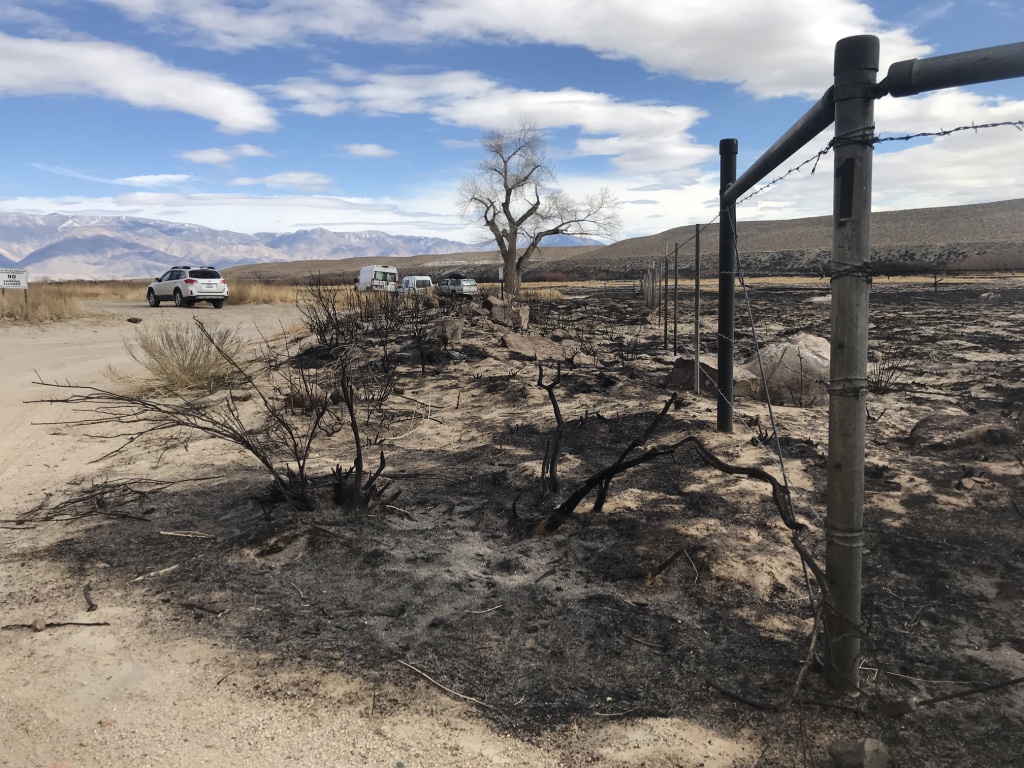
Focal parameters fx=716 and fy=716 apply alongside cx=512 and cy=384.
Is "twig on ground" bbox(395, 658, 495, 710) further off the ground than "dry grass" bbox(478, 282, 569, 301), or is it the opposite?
"dry grass" bbox(478, 282, 569, 301)

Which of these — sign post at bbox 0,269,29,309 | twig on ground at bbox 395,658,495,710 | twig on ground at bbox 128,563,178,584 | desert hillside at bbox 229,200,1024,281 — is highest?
desert hillside at bbox 229,200,1024,281

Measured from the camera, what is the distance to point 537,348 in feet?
Result: 36.4

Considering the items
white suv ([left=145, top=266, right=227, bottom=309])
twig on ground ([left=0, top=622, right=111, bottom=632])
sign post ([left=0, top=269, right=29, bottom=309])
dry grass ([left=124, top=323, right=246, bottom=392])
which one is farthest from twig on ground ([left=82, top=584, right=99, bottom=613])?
white suv ([left=145, top=266, right=227, bottom=309])

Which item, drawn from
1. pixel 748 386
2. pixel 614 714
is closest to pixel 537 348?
pixel 748 386

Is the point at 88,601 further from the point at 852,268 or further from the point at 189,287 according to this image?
the point at 189,287

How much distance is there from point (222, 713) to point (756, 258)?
A: 8100 cm

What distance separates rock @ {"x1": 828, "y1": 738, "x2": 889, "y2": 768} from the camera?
1923 mm

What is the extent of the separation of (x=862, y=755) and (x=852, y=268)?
1328mm

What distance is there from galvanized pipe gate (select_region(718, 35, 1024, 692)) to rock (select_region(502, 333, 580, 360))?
808cm

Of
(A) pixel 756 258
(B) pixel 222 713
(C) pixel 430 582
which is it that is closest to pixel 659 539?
(C) pixel 430 582

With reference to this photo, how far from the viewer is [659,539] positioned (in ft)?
11.5

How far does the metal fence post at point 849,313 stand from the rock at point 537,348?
8.10 m

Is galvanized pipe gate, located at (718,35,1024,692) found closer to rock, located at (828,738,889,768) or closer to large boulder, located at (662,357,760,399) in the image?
rock, located at (828,738,889,768)

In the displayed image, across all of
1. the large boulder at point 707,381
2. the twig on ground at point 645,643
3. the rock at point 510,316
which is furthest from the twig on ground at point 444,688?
the rock at point 510,316
